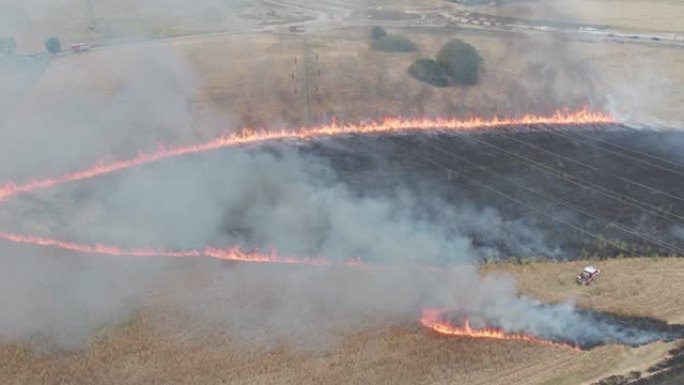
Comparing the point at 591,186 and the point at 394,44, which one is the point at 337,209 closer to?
the point at 591,186

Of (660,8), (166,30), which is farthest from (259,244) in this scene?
(660,8)

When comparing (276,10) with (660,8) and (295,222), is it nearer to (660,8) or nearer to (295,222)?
(660,8)

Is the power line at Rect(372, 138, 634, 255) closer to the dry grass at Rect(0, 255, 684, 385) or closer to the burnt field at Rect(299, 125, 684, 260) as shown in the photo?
the burnt field at Rect(299, 125, 684, 260)

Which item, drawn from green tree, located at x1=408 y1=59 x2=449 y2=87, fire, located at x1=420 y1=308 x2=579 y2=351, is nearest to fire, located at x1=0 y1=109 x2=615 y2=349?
fire, located at x1=420 y1=308 x2=579 y2=351

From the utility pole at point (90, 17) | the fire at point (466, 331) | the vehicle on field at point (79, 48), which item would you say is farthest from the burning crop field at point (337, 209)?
the utility pole at point (90, 17)

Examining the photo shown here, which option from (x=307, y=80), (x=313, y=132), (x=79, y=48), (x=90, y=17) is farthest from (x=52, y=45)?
(x=313, y=132)

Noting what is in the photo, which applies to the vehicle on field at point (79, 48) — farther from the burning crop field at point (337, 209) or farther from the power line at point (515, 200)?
the power line at point (515, 200)
